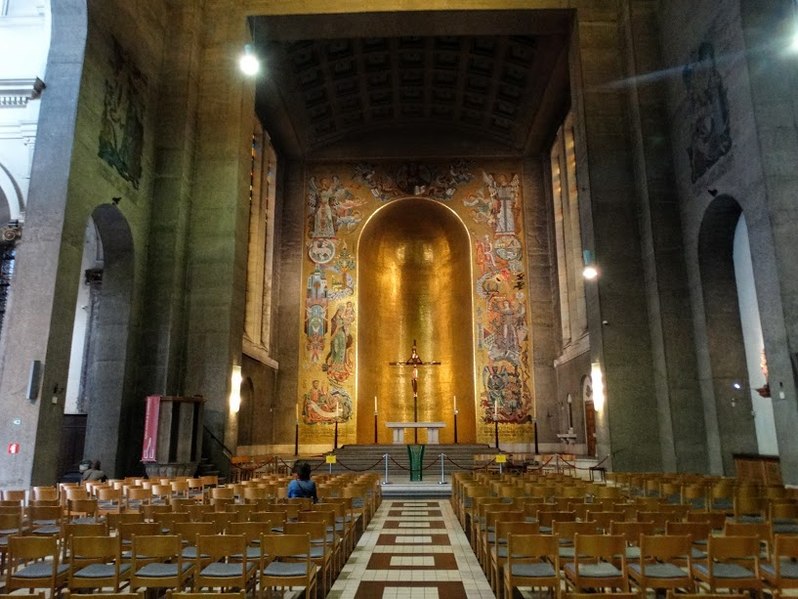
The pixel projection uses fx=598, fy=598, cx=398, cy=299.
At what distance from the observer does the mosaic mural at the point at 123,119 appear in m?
13.2

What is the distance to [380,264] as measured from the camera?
26594mm

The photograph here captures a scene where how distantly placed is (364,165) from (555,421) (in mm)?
12847

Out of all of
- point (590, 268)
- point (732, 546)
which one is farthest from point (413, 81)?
point (732, 546)

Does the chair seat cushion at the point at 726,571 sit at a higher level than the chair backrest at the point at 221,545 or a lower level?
lower

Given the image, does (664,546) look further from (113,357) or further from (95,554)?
(113,357)

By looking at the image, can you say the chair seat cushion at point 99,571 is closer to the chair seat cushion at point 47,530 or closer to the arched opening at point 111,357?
the chair seat cushion at point 47,530

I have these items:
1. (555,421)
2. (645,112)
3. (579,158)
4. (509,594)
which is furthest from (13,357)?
(555,421)

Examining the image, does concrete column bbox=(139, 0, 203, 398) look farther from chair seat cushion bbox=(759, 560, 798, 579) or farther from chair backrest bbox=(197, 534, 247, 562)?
chair seat cushion bbox=(759, 560, 798, 579)

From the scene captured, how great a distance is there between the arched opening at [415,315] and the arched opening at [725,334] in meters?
11.0

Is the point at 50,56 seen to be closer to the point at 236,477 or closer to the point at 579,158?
the point at 236,477

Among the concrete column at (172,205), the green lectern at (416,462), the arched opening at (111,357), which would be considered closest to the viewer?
the arched opening at (111,357)

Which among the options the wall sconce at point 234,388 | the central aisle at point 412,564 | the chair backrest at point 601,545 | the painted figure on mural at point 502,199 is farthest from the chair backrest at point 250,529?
the painted figure on mural at point 502,199

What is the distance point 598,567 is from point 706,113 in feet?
39.1

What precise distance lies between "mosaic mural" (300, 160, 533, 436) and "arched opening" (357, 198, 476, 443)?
543 mm
